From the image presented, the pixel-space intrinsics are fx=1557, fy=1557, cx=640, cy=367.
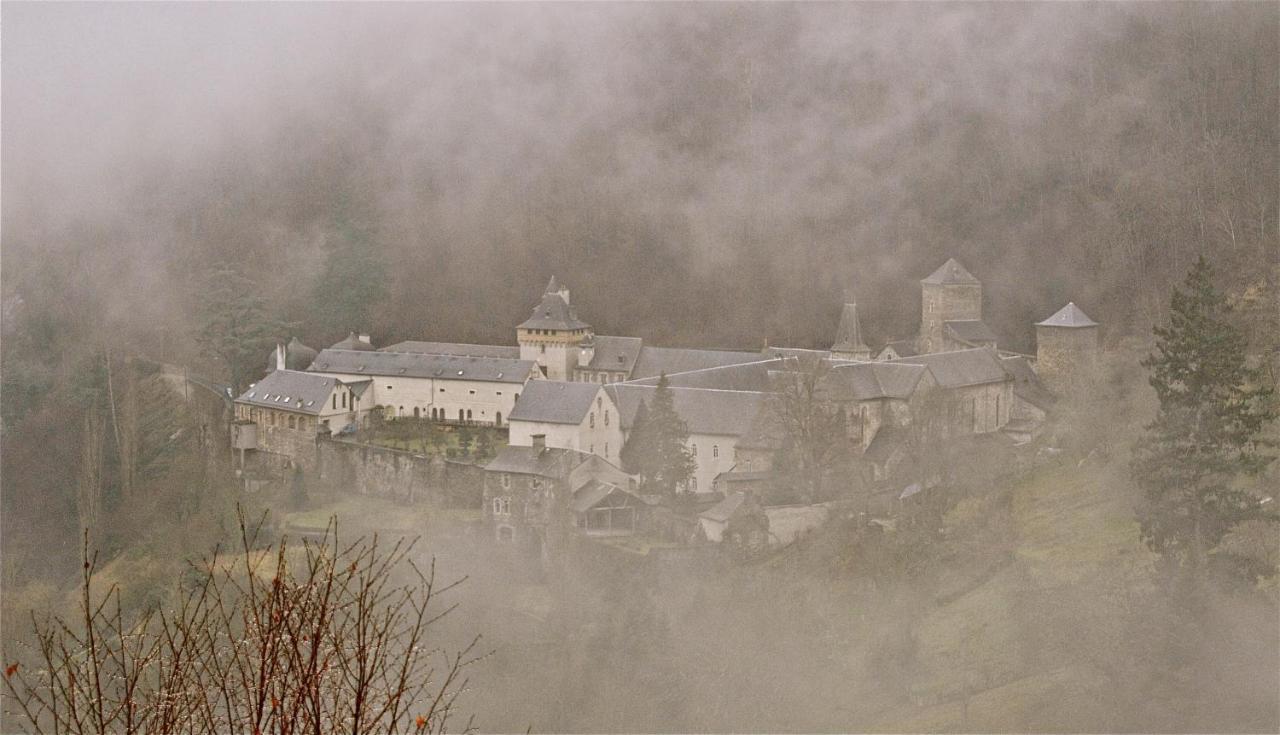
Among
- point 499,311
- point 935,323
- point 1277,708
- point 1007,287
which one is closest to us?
point 1277,708

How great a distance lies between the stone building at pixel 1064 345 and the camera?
24.5 m

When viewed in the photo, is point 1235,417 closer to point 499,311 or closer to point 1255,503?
point 1255,503

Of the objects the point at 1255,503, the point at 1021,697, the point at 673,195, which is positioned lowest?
the point at 1021,697

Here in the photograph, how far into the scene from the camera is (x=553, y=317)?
27047mm

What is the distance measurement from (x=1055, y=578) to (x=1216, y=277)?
9.05m

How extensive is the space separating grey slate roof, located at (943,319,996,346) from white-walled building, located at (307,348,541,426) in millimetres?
7270

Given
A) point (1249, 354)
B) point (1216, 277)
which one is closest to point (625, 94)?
point (1216, 277)

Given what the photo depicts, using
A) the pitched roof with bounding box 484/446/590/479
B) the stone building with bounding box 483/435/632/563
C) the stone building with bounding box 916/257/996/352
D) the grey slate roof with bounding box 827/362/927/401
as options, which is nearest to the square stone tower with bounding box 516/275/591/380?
the pitched roof with bounding box 484/446/590/479

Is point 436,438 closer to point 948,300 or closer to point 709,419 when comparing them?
point 709,419

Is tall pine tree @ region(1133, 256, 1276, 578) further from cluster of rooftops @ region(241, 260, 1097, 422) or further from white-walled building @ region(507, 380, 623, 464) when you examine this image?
white-walled building @ region(507, 380, 623, 464)

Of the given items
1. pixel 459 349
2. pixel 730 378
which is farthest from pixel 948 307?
pixel 459 349

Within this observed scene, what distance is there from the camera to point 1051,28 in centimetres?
3472

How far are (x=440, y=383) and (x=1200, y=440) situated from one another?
47.3 ft

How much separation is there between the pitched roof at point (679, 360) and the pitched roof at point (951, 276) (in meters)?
3.59
